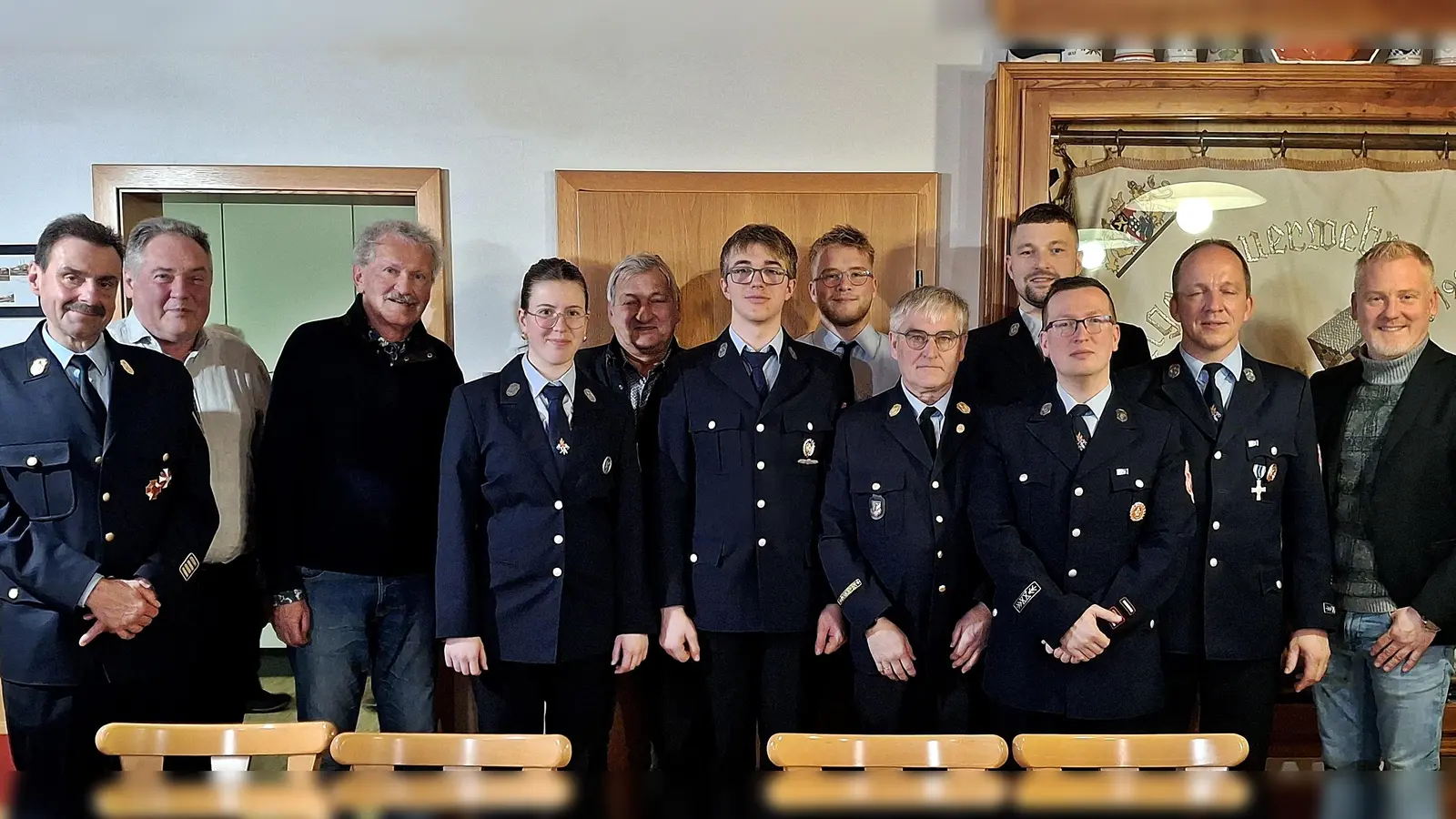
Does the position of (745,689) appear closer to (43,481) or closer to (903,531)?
(903,531)

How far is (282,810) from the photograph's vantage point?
44.6 inches

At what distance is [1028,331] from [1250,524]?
0.77 meters

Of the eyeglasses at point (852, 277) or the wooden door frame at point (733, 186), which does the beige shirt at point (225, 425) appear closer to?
the wooden door frame at point (733, 186)

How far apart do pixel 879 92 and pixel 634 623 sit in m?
2.00

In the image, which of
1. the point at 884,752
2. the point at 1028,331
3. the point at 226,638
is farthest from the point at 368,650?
the point at 1028,331

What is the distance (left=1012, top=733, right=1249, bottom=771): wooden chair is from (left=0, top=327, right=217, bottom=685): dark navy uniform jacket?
78.1 inches

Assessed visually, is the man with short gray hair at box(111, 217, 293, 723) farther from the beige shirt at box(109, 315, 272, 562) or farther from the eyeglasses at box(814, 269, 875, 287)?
the eyeglasses at box(814, 269, 875, 287)

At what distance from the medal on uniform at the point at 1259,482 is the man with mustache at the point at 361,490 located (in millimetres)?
2095

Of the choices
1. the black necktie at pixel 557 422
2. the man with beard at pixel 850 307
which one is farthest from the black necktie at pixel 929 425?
the black necktie at pixel 557 422

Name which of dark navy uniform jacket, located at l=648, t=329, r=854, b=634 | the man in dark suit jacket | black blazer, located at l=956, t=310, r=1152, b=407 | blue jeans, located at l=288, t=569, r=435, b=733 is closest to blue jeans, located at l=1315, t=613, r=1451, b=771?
the man in dark suit jacket

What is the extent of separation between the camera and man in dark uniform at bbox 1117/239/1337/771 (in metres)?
2.51

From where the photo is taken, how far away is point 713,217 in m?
3.50

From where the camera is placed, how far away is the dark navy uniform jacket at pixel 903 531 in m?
2.51

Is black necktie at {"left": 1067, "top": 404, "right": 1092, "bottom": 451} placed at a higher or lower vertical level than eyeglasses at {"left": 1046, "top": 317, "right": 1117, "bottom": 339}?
lower
